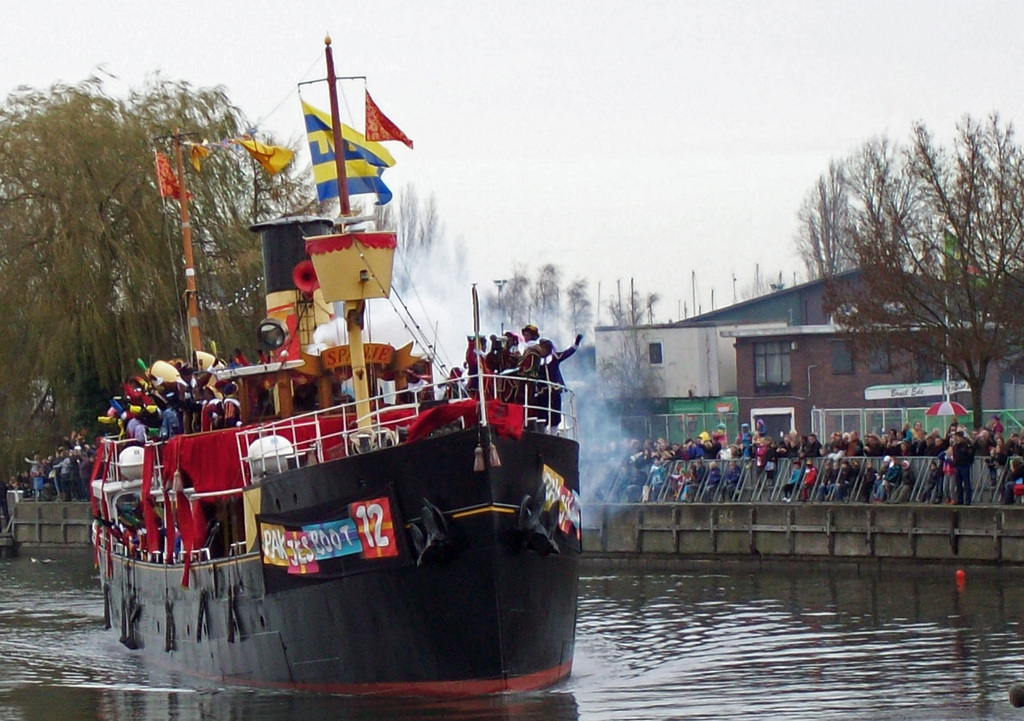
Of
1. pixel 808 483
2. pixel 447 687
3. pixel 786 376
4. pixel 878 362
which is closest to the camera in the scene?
pixel 447 687

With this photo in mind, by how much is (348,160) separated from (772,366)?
42.1m

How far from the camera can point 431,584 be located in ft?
66.6

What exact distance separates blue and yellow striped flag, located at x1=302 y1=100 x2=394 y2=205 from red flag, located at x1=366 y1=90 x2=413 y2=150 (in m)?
0.86

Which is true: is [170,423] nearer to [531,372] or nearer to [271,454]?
[271,454]

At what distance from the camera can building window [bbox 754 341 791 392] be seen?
6406 cm

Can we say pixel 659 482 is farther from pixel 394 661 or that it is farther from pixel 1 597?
pixel 394 661

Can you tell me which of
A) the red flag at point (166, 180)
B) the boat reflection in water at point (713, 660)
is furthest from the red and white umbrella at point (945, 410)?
the red flag at point (166, 180)

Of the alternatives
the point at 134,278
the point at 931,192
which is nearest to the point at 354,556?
the point at 931,192

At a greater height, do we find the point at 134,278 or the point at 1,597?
the point at 134,278

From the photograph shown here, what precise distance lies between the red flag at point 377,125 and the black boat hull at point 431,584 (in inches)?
183

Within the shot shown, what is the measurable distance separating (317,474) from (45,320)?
87.3 feet

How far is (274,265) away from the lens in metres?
27.8

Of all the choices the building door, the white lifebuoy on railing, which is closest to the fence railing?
the white lifebuoy on railing

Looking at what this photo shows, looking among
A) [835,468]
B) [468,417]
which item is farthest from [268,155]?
[835,468]
